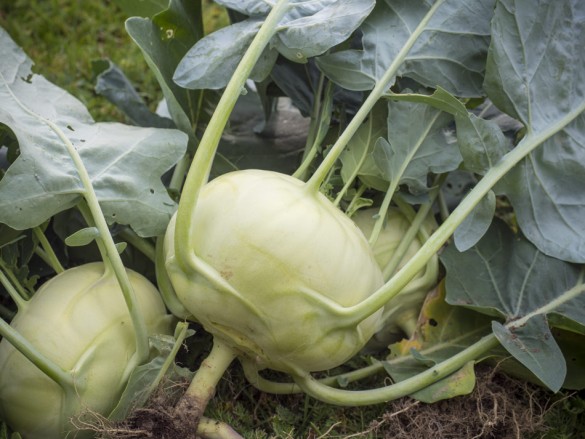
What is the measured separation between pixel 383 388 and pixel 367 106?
49 cm

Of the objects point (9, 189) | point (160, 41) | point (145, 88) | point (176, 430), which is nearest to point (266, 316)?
A: point (176, 430)

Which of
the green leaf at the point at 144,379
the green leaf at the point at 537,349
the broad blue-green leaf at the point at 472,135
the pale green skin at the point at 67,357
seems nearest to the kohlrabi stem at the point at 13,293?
the pale green skin at the point at 67,357

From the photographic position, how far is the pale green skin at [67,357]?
122 centimetres

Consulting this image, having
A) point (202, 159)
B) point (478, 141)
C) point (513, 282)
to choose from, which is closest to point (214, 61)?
point (202, 159)

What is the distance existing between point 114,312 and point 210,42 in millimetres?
493

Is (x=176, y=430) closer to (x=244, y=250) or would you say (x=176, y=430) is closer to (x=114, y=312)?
(x=114, y=312)

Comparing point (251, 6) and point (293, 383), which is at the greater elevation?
point (251, 6)

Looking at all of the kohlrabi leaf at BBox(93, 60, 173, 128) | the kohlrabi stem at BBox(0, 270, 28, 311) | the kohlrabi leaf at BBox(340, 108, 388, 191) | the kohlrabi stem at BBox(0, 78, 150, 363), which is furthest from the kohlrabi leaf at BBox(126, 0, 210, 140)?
the kohlrabi stem at BBox(0, 270, 28, 311)

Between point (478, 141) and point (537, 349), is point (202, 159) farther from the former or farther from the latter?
point (537, 349)

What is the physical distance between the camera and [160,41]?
141 centimetres

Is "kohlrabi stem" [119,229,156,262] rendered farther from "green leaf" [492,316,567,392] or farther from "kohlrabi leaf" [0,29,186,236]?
"green leaf" [492,316,567,392]

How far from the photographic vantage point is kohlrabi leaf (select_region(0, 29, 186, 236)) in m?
1.23

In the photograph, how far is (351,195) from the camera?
4.75ft

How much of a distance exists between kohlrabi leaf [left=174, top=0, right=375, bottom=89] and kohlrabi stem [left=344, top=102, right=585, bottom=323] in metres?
0.34
